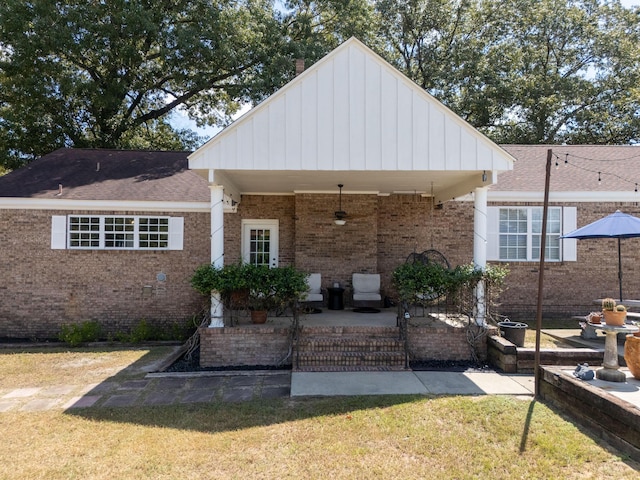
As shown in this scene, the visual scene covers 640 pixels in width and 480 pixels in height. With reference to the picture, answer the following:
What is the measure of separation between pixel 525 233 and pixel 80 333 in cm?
1184

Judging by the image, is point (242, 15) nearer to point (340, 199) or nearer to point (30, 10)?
point (30, 10)

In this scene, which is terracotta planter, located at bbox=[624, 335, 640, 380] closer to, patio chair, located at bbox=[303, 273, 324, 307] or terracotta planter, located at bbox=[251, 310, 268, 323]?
terracotta planter, located at bbox=[251, 310, 268, 323]

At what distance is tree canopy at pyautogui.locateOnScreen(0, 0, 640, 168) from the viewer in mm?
17766

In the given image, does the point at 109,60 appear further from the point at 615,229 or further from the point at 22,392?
the point at 615,229

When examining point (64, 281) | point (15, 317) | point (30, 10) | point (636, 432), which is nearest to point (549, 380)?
point (636, 432)

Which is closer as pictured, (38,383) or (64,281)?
(38,383)

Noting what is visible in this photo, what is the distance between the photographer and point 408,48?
26375 mm

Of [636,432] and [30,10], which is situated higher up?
[30,10]

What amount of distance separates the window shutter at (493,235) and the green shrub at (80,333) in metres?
10.4

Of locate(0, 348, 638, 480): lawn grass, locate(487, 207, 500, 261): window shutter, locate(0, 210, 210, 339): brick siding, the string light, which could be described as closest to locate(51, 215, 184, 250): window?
locate(0, 210, 210, 339): brick siding

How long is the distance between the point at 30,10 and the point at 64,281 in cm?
1363

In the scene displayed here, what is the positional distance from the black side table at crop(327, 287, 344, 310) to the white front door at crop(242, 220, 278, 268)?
2.04 metres

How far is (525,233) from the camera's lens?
11328 millimetres

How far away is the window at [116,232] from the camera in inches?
409
